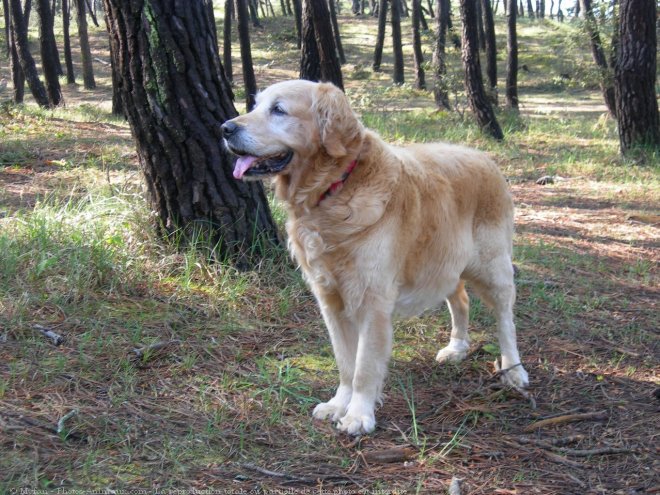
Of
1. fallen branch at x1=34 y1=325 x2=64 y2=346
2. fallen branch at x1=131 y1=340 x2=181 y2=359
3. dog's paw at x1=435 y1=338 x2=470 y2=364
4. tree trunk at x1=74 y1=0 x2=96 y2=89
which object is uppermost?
tree trunk at x1=74 y1=0 x2=96 y2=89

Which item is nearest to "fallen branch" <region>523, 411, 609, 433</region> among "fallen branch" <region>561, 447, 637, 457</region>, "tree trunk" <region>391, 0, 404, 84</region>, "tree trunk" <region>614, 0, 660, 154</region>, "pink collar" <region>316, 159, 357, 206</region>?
"fallen branch" <region>561, 447, 637, 457</region>

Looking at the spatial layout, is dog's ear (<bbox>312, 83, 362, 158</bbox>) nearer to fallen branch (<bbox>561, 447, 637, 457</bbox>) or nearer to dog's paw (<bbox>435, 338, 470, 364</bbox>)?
dog's paw (<bbox>435, 338, 470, 364</bbox>)

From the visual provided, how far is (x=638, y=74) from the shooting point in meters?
10.4

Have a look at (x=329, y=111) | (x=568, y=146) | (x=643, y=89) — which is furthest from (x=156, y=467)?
(x=568, y=146)

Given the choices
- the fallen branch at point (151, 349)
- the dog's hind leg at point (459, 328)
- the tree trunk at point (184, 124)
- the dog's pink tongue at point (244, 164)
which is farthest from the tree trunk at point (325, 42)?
the dog's pink tongue at point (244, 164)

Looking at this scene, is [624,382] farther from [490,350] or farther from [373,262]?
[373,262]

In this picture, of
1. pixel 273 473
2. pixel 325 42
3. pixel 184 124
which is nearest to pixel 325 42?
pixel 325 42

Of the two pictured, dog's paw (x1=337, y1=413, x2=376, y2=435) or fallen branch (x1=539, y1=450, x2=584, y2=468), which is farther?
dog's paw (x1=337, y1=413, x2=376, y2=435)

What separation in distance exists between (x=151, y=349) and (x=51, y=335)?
582 mm

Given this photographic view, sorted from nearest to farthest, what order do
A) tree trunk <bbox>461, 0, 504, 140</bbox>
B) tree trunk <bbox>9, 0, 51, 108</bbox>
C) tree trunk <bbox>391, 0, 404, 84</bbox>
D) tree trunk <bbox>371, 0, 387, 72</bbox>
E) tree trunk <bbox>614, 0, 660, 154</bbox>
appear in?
tree trunk <bbox>614, 0, 660, 154</bbox> → tree trunk <bbox>461, 0, 504, 140</bbox> → tree trunk <bbox>9, 0, 51, 108</bbox> → tree trunk <bbox>391, 0, 404, 84</bbox> → tree trunk <bbox>371, 0, 387, 72</bbox>

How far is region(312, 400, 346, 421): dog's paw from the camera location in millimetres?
3404

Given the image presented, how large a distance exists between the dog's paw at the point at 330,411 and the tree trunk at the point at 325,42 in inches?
297

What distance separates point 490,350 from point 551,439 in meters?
1.02

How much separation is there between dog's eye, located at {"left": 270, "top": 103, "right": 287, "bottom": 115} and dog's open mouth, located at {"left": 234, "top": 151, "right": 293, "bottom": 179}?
19 centimetres
